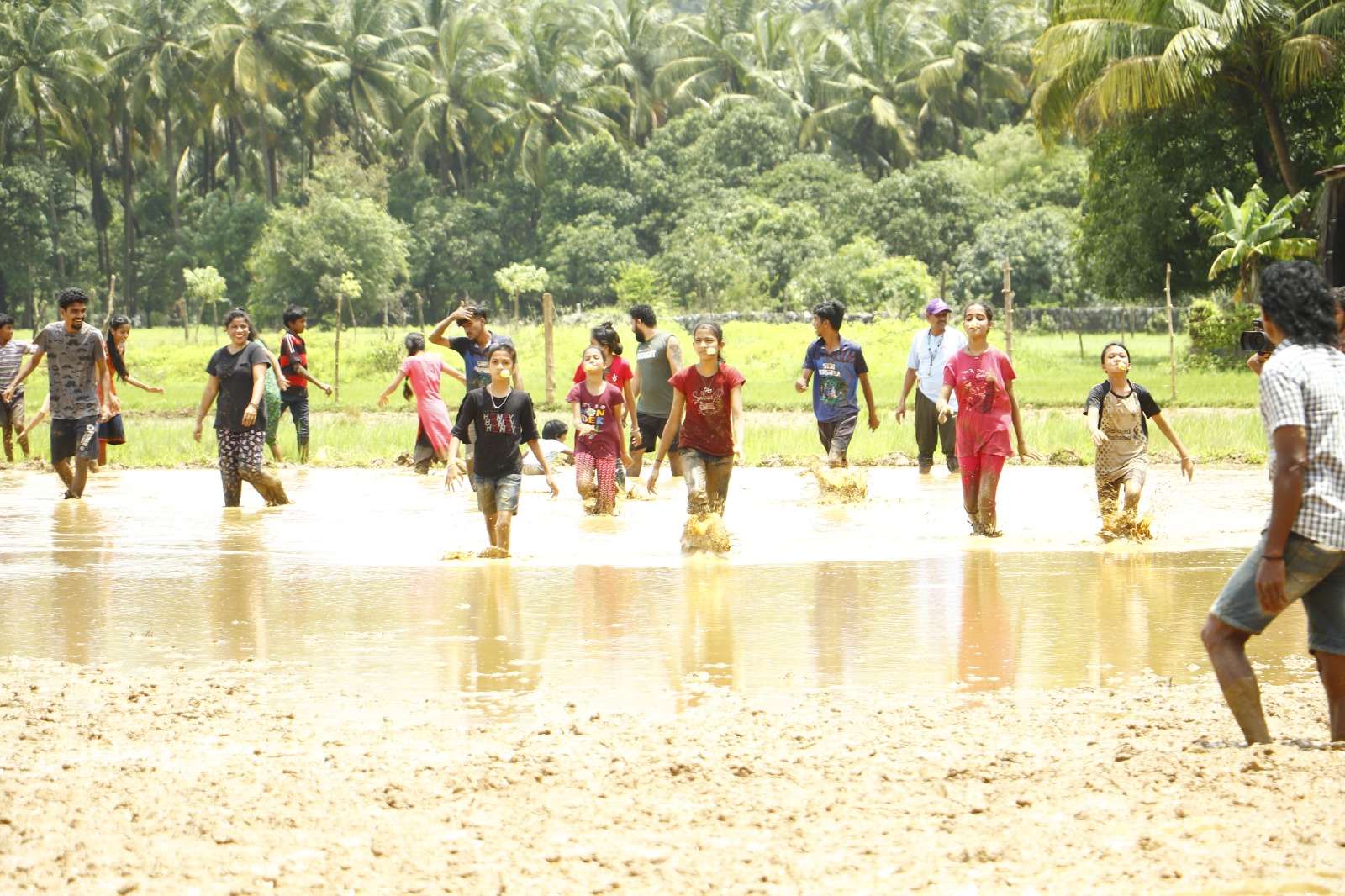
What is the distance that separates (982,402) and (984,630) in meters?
2.89

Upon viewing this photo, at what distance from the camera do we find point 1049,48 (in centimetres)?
2936

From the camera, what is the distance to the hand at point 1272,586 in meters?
4.48

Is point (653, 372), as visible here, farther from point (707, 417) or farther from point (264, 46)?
point (264, 46)

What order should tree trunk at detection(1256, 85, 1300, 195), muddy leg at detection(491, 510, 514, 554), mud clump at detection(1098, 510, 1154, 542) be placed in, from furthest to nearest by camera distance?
tree trunk at detection(1256, 85, 1300, 195)
mud clump at detection(1098, 510, 1154, 542)
muddy leg at detection(491, 510, 514, 554)

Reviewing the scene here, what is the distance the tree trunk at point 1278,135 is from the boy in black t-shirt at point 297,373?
20.9 m

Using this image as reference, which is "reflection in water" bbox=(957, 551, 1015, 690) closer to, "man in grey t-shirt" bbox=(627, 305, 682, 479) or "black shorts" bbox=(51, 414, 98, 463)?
"man in grey t-shirt" bbox=(627, 305, 682, 479)

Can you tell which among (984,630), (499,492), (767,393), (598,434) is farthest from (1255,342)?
(767,393)

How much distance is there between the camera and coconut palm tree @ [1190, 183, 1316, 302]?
2808 centimetres

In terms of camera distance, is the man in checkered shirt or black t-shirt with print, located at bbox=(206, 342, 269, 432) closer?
the man in checkered shirt

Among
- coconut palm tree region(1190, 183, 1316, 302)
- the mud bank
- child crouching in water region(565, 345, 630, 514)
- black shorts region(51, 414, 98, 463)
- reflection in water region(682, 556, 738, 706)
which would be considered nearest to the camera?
the mud bank

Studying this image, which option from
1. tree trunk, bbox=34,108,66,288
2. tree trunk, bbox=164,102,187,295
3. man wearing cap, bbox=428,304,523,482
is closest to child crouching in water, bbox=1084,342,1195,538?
man wearing cap, bbox=428,304,523,482

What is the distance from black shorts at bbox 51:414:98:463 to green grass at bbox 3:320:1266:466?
4400mm

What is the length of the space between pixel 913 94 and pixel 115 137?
33.4 meters

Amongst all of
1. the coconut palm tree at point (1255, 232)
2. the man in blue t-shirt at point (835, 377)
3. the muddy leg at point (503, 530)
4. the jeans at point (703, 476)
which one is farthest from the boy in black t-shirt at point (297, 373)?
the coconut palm tree at point (1255, 232)
